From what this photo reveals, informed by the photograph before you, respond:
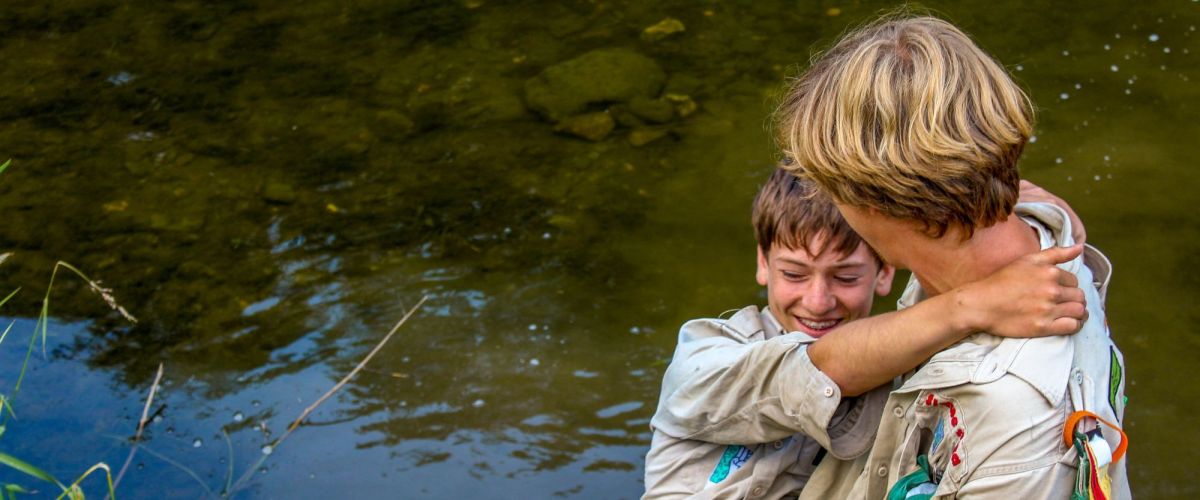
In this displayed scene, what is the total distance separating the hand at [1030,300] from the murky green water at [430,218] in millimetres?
2313

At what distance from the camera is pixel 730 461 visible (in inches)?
113

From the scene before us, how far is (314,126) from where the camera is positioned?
20.6 feet

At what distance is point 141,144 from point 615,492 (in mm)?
3327

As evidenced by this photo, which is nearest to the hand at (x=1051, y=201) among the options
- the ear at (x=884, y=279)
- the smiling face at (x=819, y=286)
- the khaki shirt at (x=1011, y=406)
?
the khaki shirt at (x=1011, y=406)

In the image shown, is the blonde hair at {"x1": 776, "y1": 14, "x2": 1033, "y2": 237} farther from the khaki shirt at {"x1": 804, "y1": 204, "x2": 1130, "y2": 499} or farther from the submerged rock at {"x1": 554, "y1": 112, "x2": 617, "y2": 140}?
the submerged rock at {"x1": 554, "y1": 112, "x2": 617, "y2": 140}

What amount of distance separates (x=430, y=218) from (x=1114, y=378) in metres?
3.75

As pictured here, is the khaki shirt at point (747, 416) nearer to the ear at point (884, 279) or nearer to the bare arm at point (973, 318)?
the bare arm at point (973, 318)

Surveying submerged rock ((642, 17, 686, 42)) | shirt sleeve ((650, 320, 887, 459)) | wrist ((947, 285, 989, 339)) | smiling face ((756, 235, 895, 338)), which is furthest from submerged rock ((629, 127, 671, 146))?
wrist ((947, 285, 989, 339))

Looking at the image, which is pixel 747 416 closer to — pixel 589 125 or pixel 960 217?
pixel 960 217

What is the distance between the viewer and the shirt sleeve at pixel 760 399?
8.16 ft

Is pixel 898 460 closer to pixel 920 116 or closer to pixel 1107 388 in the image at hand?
pixel 1107 388

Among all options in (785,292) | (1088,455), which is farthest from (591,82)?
(1088,455)

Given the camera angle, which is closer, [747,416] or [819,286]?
[747,416]

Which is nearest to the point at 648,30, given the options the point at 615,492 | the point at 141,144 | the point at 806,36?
the point at 806,36
